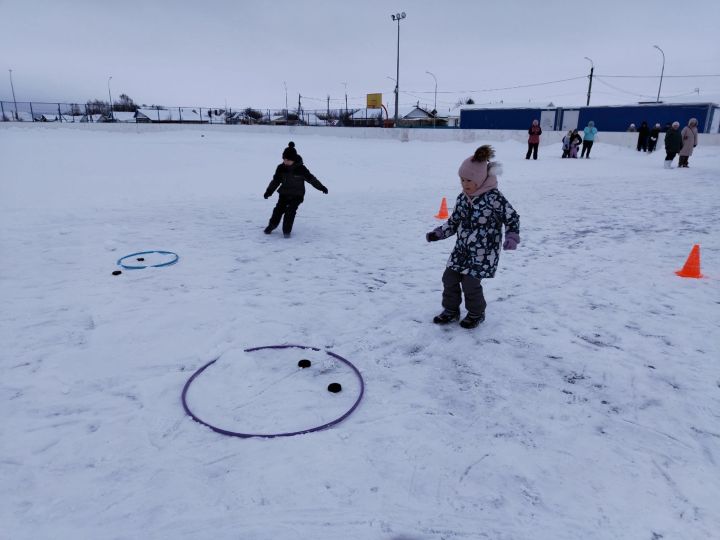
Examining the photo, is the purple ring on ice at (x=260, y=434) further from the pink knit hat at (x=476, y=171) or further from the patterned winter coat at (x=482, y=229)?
the pink knit hat at (x=476, y=171)

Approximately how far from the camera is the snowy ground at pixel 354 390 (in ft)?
7.87

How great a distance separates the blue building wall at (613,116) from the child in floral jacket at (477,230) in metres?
38.9

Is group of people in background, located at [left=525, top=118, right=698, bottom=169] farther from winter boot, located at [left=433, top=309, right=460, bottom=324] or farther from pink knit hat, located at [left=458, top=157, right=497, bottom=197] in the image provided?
winter boot, located at [left=433, top=309, right=460, bottom=324]

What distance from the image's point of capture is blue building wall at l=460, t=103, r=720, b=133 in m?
35.0

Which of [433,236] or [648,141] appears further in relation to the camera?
[648,141]

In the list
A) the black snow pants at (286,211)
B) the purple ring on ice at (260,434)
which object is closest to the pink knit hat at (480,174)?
the purple ring on ice at (260,434)

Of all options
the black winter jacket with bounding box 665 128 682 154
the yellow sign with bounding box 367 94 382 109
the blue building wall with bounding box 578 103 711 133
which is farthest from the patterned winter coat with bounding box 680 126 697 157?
the yellow sign with bounding box 367 94 382 109

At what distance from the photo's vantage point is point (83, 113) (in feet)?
143

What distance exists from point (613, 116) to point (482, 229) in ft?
136

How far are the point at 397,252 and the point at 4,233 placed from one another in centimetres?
609

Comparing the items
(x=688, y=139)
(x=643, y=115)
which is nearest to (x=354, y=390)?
(x=688, y=139)

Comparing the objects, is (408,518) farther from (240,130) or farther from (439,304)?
(240,130)

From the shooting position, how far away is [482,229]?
4184mm

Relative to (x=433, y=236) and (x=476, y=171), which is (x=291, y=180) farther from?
(x=476, y=171)
